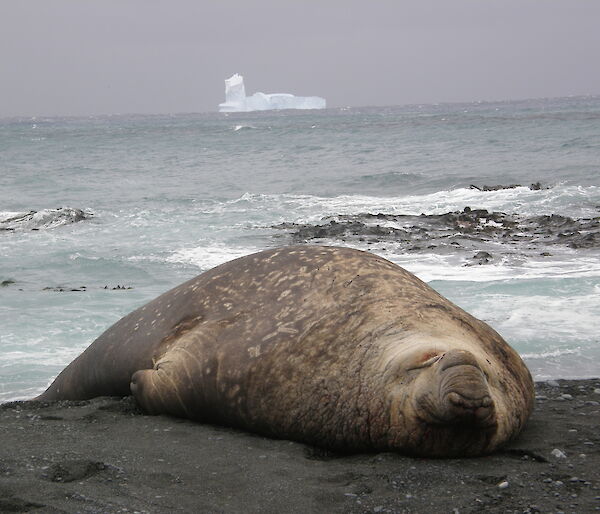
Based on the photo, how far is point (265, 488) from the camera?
3.46 m

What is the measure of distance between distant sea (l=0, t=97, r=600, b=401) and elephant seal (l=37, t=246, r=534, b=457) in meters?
1.67

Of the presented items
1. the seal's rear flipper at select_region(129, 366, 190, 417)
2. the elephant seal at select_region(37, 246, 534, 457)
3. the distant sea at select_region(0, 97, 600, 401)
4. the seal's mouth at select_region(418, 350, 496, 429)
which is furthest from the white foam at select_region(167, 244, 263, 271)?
the seal's mouth at select_region(418, 350, 496, 429)

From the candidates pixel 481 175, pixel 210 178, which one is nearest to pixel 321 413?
pixel 481 175

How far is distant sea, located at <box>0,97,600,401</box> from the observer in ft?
24.5

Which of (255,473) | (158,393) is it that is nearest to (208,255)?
(158,393)

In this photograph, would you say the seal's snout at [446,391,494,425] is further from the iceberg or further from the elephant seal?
the iceberg

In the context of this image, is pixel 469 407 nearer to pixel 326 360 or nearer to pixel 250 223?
pixel 326 360

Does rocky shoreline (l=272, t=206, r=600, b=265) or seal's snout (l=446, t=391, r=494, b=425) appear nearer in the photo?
seal's snout (l=446, t=391, r=494, b=425)

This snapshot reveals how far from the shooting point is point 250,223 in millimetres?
15852

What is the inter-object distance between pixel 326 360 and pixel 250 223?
11812 millimetres

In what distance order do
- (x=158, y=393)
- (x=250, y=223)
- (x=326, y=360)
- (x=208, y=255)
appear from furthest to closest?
(x=250, y=223)
(x=208, y=255)
(x=158, y=393)
(x=326, y=360)

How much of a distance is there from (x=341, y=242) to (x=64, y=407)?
8.29 metres

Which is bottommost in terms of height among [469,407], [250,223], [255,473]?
[250,223]

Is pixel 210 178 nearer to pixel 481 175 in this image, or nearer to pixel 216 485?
pixel 481 175
